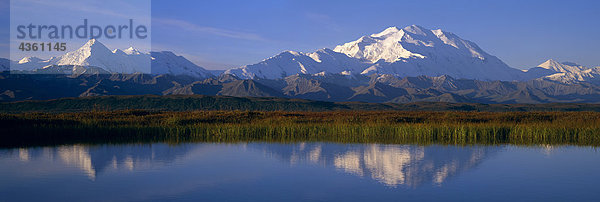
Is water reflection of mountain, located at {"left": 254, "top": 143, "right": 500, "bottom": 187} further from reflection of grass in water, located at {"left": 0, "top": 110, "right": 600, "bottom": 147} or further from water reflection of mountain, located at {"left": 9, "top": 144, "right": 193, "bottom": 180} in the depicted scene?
water reflection of mountain, located at {"left": 9, "top": 144, "right": 193, "bottom": 180}

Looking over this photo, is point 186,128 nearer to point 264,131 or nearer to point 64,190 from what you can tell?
point 264,131

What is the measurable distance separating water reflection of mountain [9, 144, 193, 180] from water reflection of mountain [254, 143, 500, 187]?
20.8 feet

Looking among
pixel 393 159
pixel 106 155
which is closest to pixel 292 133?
pixel 393 159

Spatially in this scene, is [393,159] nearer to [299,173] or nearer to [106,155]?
[299,173]

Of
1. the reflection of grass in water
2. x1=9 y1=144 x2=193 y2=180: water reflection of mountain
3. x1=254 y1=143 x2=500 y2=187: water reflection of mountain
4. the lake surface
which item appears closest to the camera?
the lake surface

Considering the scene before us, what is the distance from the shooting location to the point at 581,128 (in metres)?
42.8

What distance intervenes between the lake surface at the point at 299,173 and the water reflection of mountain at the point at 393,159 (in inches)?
2.3

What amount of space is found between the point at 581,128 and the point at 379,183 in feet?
84.0

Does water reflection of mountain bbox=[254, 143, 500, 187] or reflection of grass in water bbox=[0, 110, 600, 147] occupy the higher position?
reflection of grass in water bbox=[0, 110, 600, 147]

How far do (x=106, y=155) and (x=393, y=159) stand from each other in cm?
1674

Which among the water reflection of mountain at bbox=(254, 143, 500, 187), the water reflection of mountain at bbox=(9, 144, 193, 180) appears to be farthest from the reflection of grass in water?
the water reflection of mountain at bbox=(254, 143, 500, 187)

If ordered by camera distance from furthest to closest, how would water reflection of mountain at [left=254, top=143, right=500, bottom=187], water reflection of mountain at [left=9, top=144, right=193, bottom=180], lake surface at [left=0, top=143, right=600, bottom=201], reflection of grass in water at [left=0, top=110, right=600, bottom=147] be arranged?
reflection of grass in water at [left=0, top=110, right=600, bottom=147]
water reflection of mountain at [left=9, top=144, right=193, bottom=180]
water reflection of mountain at [left=254, top=143, right=500, bottom=187]
lake surface at [left=0, top=143, right=600, bottom=201]

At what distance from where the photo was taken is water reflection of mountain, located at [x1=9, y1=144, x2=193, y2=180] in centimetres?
2967

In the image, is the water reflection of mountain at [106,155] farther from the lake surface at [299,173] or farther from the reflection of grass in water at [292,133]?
the reflection of grass in water at [292,133]
